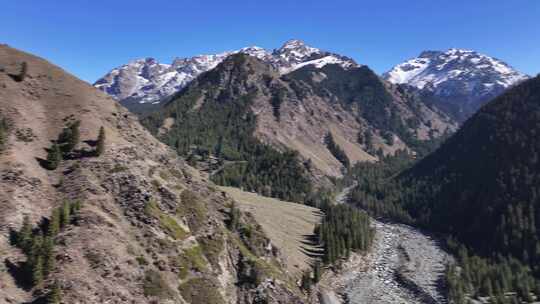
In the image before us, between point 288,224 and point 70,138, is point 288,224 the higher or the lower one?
the lower one

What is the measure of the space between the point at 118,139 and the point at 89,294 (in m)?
46.6

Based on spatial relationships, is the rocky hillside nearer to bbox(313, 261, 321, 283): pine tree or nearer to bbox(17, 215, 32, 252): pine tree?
bbox(17, 215, 32, 252): pine tree


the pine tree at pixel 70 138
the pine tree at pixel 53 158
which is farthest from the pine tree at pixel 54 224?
the pine tree at pixel 70 138

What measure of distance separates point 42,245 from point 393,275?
341ft

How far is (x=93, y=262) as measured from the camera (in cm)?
7419

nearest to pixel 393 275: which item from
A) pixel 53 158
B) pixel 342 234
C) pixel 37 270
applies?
pixel 342 234

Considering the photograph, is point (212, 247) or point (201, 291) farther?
point (212, 247)

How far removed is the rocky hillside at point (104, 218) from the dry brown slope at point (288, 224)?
44.1 ft

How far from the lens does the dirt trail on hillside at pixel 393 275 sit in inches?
4884

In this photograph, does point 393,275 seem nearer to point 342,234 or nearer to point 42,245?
point 342,234

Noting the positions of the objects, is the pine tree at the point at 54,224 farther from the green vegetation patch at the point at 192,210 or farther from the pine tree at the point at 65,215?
the green vegetation patch at the point at 192,210

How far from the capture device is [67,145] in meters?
97.3

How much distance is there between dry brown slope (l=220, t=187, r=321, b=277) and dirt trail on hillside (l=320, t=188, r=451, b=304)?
10437 mm

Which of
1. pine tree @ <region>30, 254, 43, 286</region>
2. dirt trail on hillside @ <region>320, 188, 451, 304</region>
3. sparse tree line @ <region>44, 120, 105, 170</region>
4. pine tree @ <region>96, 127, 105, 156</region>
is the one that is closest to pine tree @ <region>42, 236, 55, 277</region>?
pine tree @ <region>30, 254, 43, 286</region>
